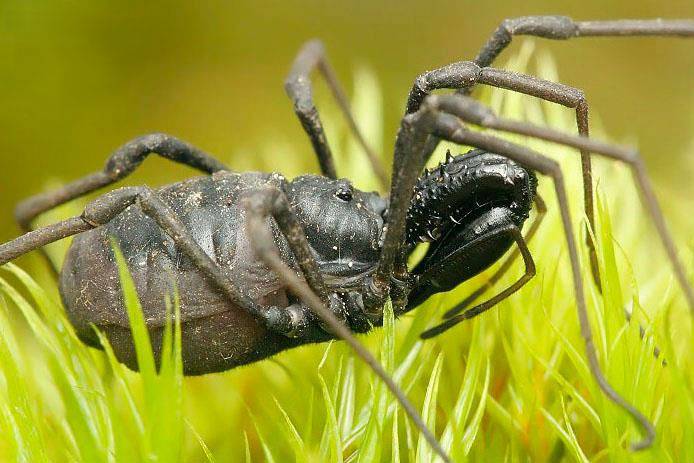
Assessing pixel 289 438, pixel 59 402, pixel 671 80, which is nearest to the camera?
pixel 289 438

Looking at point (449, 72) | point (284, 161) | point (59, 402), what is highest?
point (449, 72)

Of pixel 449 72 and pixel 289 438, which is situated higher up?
pixel 449 72

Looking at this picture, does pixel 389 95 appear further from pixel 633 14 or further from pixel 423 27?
pixel 633 14

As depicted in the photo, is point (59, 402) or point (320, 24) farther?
point (320, 24)

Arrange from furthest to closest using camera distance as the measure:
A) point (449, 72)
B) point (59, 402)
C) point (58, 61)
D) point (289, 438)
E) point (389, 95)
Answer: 1. point (389, 95)
2. point (58, 61)
3. point (59, 402)
4. point (449, 72)
5. point (289, 438)

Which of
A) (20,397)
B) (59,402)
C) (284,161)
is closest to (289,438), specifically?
(20,397)

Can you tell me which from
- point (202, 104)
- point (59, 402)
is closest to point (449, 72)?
point (59, 402)

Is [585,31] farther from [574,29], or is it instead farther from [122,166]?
[122,166]

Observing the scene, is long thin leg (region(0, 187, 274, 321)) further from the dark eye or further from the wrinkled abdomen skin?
the dark eye

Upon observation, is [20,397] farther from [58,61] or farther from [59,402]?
[58,61]
